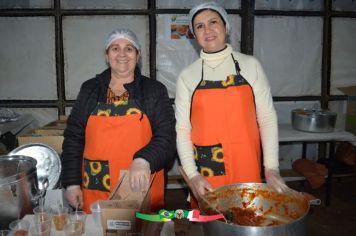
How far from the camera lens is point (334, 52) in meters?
5.42

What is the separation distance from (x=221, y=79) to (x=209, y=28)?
36 cm

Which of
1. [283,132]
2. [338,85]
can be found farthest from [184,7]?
[338,85]

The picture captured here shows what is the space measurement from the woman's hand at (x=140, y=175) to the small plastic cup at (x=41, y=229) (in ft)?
1.45

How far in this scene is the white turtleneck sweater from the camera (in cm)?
224

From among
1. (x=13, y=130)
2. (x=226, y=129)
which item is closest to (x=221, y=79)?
(x=226, y=129)

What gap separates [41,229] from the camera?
4.99 feet

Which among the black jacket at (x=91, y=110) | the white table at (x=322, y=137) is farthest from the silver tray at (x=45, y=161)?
the white table at (x=322, y=137)

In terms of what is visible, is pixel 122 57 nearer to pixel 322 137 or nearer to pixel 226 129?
pixel 226 129

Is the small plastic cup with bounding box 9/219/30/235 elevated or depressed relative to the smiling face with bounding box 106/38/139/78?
depressed

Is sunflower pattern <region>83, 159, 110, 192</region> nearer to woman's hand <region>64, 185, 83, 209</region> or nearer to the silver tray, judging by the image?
woman's hand <region>64, 185, 83, 209</region>

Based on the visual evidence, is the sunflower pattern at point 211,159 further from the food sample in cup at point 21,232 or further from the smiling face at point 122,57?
the food sample in cup at point 21,232

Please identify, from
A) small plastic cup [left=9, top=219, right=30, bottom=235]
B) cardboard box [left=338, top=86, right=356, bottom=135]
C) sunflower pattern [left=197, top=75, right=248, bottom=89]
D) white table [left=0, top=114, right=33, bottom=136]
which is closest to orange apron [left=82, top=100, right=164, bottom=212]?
sunflower pattern [left=197, top=75, right=248, bottom=89]

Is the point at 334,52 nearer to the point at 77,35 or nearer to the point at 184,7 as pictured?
the point at 184,7

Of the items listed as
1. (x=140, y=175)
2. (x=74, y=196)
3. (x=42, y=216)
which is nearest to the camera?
(x=42, y=216)
